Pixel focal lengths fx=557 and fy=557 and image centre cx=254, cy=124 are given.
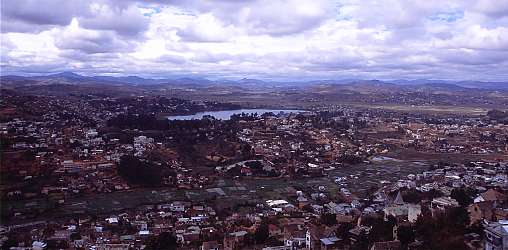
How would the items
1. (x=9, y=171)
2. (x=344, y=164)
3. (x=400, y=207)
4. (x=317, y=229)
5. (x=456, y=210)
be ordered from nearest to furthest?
(x=456, y=210) → (x=317, y=229) → (x=400, y=207) → (x=9, y=171) → (x=344, y=164)

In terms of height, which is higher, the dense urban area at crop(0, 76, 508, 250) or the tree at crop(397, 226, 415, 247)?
the tree at crop(397, 226, 415, 247)

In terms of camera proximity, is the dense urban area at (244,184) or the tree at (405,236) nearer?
the tree at (405,236)

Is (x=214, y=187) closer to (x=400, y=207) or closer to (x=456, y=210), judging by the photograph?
(x=400, y=207)

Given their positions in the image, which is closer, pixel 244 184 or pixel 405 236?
pixel 405 236

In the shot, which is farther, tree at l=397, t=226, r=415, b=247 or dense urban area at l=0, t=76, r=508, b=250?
dense urban area at l=0, t=76, r=508, b=250

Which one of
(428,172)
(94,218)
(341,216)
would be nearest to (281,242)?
(341,216)

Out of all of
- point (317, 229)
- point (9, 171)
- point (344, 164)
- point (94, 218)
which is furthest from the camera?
point (344, 164)

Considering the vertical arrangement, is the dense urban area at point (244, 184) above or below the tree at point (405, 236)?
below

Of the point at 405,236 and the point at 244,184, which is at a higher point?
the point at 405,236
